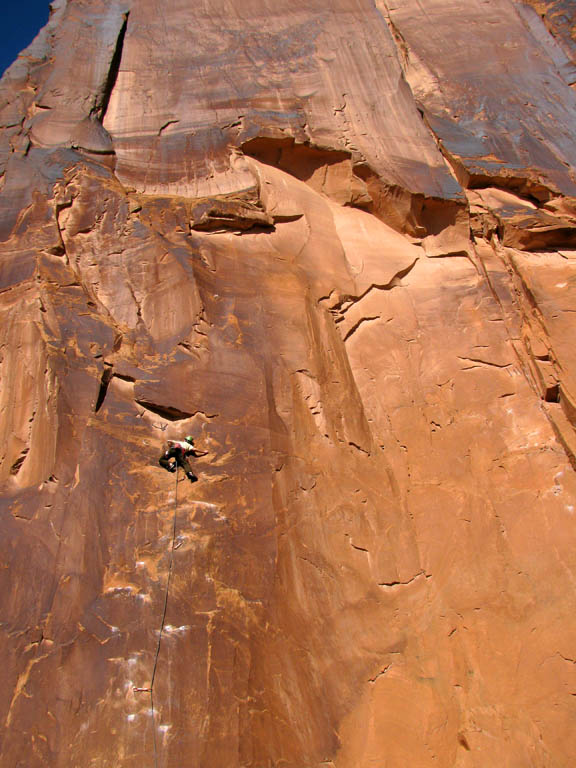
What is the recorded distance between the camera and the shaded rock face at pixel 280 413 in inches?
230

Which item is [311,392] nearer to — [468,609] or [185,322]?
[185,322]

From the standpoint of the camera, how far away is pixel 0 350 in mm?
7605

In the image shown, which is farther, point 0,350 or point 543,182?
point 543,182

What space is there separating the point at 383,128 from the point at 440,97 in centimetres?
256

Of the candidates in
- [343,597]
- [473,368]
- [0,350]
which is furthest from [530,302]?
[0,350]

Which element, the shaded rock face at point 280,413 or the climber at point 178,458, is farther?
the climber at point 178,458

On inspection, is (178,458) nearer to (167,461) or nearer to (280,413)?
(167,461)

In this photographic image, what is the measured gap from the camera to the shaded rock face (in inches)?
230

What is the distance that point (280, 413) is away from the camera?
24.7ft

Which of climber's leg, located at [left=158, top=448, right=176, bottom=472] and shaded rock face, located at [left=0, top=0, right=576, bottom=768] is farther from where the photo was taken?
climber's leg, located at [left=158, top=448, right=176, bottom=472]

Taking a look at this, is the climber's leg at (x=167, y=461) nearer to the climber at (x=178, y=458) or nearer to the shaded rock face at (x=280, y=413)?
the climber at (x=178, y=458)

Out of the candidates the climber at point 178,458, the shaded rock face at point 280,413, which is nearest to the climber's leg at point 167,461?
the climber at point 178,458

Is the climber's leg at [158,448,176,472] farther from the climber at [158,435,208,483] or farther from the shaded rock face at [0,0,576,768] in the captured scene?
the shaded rock face at [0,0,576,768]

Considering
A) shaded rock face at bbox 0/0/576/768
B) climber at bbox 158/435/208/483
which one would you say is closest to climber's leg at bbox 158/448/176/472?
climber at bbox 158/435/208/483
